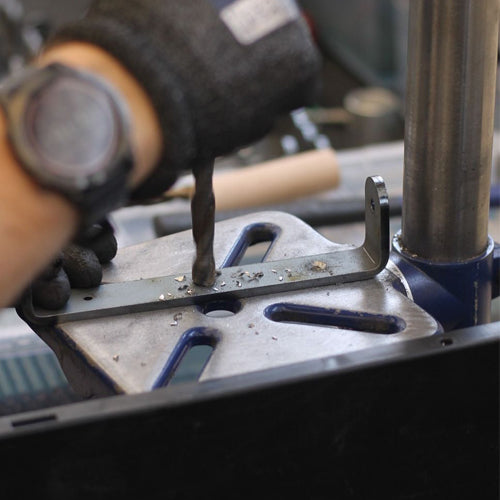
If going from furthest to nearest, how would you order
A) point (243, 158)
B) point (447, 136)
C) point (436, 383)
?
point (243, 158)
point (447, 136)
point (436, 383)

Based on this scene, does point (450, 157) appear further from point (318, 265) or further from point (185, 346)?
point (185, 346)

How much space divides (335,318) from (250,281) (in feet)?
0.27

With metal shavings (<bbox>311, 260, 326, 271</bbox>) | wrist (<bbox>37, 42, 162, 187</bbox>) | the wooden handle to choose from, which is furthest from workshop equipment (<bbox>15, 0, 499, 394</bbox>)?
the wooden handle

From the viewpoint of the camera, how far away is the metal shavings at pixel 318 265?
0.70 meters

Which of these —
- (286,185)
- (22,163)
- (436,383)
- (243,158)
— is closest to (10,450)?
(22,163)

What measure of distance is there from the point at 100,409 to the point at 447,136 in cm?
37

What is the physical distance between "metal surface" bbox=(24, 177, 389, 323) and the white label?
21cm

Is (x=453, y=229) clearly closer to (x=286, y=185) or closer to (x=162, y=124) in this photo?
(x=162, y=124)

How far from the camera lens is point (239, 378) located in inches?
20.8

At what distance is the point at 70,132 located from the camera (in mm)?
446

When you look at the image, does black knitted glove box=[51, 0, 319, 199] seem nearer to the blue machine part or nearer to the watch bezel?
the watch bezel

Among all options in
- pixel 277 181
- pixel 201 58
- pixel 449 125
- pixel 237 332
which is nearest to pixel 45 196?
pixel 201 58

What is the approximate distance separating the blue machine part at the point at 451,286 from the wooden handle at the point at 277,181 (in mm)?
576

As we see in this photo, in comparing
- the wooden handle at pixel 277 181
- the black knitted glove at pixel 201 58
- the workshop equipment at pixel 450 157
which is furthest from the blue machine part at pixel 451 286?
the wooden handle at pixel 277 181
